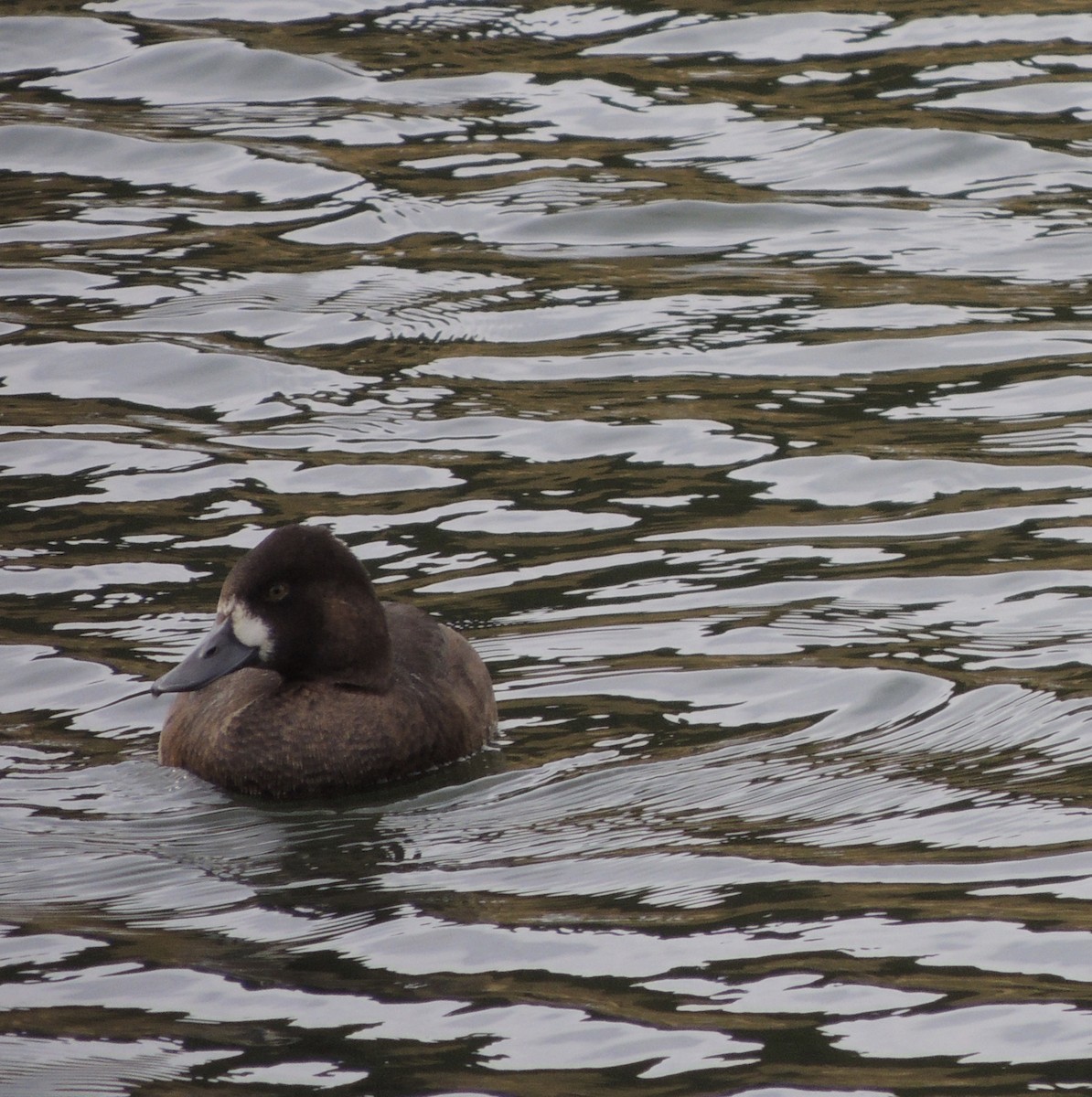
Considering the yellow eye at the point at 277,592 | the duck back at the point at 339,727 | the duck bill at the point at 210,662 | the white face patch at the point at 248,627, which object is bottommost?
the duck back at the point at 339,727

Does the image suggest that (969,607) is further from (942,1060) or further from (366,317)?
(366,317)

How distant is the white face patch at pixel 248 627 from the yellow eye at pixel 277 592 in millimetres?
67

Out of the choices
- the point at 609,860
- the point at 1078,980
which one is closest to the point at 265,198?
the point at 609,860

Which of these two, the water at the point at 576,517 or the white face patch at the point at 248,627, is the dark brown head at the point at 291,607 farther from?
the water at the point at 576,517

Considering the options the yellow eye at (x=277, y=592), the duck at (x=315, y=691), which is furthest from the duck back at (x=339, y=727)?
the yellow eye at (x=277, y=592)

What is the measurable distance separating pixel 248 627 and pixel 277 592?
12 cm

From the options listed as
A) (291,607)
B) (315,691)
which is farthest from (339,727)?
(291,607)

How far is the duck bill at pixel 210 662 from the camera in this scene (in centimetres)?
619

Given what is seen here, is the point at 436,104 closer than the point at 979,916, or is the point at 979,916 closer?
the point at 979,916

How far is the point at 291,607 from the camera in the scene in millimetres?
6352

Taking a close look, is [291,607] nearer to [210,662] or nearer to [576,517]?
[210,662]

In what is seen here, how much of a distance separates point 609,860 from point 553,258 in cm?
607

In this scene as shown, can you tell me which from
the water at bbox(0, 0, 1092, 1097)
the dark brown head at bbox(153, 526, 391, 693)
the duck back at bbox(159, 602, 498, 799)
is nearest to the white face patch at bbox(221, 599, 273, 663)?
the dark brown head at bbox(153, 526, 391, 693)

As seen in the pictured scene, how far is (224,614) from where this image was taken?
6336 mm
